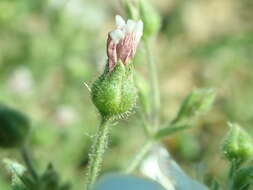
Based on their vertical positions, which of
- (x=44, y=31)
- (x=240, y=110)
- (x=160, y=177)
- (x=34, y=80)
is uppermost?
(x=44, y=31)

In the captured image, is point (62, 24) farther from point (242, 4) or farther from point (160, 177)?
point (160, 177)

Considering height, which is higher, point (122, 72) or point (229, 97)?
point (229, 97)

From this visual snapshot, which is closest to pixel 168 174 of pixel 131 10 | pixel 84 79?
pixel 131 10

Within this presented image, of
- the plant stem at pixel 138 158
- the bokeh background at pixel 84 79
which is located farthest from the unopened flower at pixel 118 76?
the bokeh background at pixel 84 79

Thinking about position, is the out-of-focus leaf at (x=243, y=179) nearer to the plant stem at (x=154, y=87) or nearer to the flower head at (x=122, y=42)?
the flower head at (x=122, y=42)

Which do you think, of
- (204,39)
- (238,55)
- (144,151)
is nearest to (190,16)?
(204,39)

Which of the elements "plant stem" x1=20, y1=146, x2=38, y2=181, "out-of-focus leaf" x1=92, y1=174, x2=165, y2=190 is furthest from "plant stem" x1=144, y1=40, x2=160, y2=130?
"out-of-focus leaf" x1=92, y1=174, x2=165, y2=190
